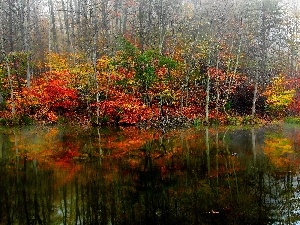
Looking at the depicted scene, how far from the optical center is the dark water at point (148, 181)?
25.7ft

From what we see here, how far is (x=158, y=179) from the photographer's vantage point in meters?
10.7

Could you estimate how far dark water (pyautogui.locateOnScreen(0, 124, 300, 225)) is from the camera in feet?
25.7

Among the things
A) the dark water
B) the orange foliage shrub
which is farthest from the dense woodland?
the dark water

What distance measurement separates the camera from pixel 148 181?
34.3 ft

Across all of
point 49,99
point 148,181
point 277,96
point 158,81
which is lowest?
point 148,181

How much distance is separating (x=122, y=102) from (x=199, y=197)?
1794cm

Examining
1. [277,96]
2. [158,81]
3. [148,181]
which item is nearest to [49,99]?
[158,81]

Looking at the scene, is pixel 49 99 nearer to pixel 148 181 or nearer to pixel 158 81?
pixel 158 81

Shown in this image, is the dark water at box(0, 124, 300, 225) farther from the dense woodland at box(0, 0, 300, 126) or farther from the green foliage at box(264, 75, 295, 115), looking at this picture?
the green foliage at box(264, 75, 295, 115)

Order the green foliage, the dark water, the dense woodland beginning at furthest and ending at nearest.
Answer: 1. the green foliage
2. the dense woodland
3. the dark water

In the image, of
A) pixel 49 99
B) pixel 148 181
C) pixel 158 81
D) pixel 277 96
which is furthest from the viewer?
pixel 277 96

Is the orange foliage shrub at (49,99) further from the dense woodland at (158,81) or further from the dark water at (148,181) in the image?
the dark water at (148,181)

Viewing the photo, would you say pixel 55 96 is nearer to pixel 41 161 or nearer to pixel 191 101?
pixel 191 101

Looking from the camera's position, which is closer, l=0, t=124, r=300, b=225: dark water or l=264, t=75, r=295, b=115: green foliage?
l=0, t=124, r=300, b=225: dark water
